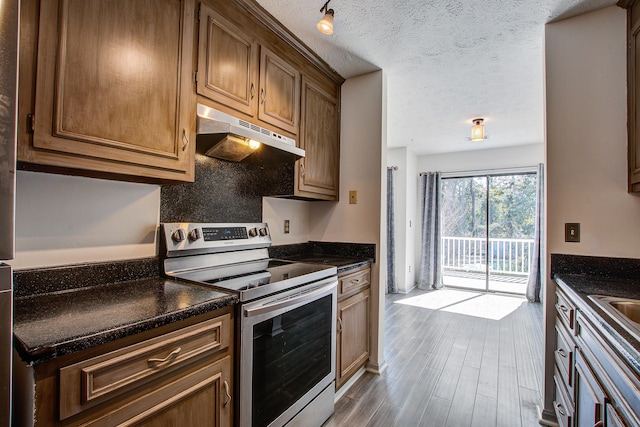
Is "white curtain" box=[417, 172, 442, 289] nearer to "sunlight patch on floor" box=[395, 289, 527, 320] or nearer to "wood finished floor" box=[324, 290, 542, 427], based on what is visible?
"sunlight patch on floor" box=[395, 289, 527, 320]

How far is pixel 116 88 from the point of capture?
114 centimetres

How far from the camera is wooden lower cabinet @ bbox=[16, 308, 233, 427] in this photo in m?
0.73

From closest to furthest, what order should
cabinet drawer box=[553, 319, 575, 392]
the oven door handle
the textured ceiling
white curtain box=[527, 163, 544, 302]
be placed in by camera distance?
the oven door handle < cabinet drawer box=[553, 319, 575, 392] < the textured ceiling < white curtain box=[527, 163, 544, 302]

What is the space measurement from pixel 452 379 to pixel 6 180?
2.66 metres

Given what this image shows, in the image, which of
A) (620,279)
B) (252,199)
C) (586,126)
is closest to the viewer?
(620,279)

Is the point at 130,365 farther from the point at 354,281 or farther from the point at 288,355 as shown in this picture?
the point at 354,281

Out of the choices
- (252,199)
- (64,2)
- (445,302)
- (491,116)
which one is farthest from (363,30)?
(445,302)

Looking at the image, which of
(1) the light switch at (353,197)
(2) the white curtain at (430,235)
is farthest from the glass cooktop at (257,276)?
(2) the white curtain at (430,235)

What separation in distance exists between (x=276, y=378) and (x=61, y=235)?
3.68 feet

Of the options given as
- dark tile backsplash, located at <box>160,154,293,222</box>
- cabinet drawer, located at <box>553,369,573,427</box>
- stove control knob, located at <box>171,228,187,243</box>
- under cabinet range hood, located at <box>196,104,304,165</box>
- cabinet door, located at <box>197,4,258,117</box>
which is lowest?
cabinet drawer, located at <box>553,369,573,427</box>

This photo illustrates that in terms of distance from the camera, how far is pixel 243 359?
120 centimetres

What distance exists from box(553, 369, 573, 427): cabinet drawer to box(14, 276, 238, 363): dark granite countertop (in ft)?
5.21

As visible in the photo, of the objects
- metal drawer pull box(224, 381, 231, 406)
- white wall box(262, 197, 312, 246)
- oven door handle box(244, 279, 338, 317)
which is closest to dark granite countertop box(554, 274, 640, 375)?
oven door handle box(244, 279, 338, 317)

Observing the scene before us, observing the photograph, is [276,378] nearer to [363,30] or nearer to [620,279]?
[620,279]
